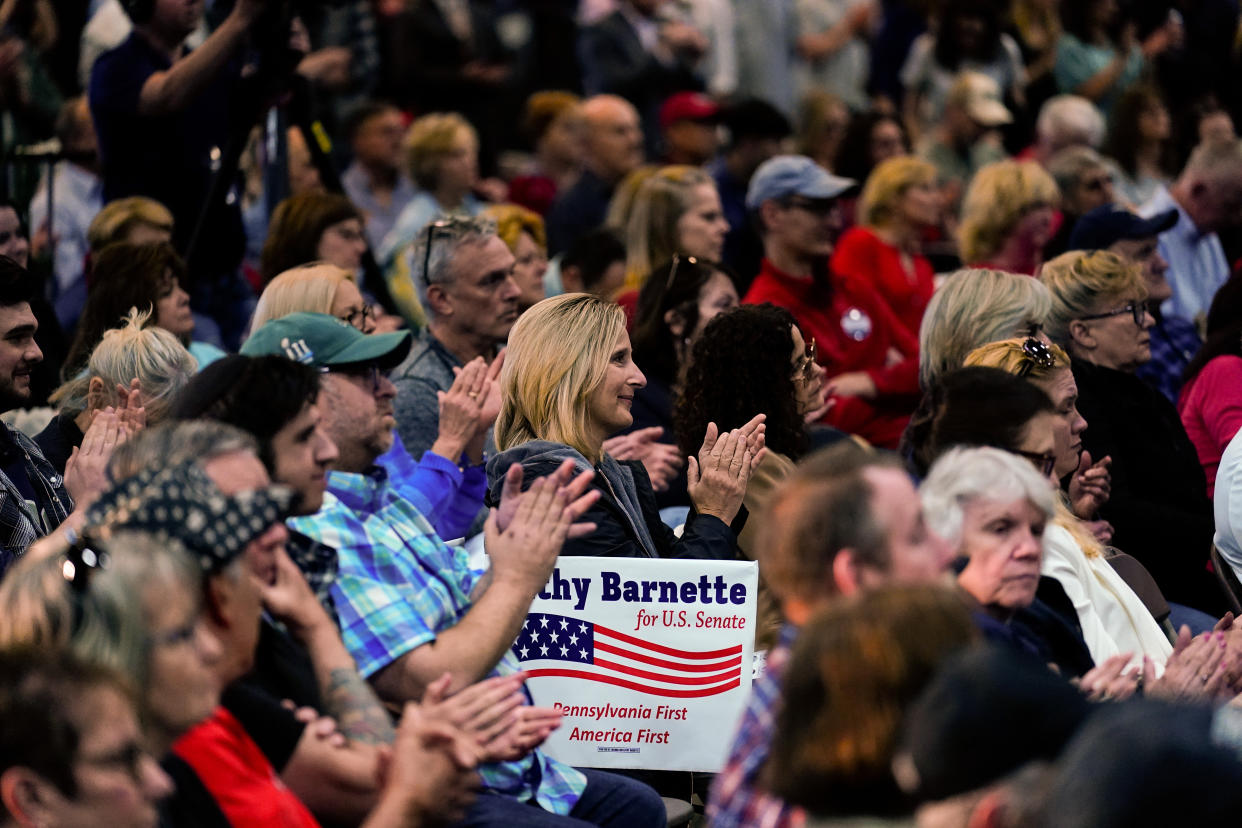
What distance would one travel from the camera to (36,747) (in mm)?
2250

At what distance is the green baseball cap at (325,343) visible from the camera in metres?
3.74

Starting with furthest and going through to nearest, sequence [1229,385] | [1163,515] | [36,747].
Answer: [1229,385] < [1163,515] < [36,747]

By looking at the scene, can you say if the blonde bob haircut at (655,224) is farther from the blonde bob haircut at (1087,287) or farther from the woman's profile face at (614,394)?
the woman's profile face at (614,394)

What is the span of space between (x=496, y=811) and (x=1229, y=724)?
1414 millimetres

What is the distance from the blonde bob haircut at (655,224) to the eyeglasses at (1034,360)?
2.67 metres

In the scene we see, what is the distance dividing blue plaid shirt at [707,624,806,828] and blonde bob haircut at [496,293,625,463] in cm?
172

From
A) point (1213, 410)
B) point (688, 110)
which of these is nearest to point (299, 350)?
point (1213, 410)

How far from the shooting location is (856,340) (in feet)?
22.4

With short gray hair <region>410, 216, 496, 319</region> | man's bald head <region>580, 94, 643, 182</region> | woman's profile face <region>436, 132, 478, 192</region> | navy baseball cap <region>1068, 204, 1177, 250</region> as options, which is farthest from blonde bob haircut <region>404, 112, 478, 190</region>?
navy baseball cap <region>1068, 204, 1177, 250</region>

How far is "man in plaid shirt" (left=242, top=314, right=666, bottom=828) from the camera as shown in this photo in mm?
3213

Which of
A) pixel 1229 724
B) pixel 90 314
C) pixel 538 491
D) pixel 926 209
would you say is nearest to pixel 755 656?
pixel 538 491

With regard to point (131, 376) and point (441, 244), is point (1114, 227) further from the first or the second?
point (131, 376)

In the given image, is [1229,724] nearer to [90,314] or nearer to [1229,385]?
[1229,385]

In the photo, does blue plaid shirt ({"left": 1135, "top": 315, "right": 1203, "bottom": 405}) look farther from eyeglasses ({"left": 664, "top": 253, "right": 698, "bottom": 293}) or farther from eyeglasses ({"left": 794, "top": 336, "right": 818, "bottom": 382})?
eyeglasses ({"left": 794, "top": 336, "right": 818, "bottom": 382})
